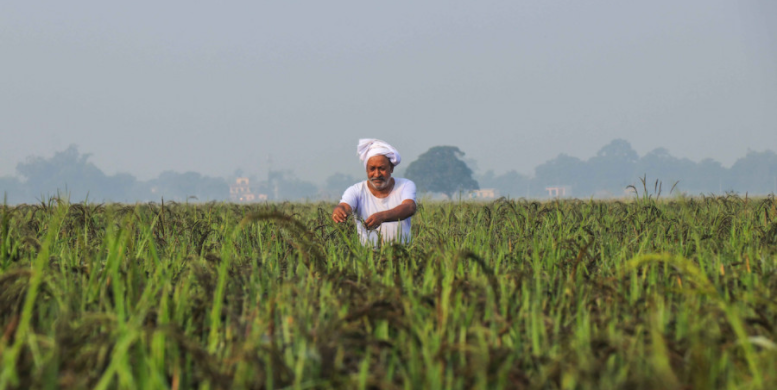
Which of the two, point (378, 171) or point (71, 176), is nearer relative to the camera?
point (378, 171)

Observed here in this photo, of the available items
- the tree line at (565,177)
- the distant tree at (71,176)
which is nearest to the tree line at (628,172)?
the tree line at (565,177)

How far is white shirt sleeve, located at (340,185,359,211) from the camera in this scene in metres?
5.88

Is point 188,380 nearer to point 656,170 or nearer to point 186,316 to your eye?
point 186,316

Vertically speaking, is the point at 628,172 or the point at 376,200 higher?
the point at 628,172

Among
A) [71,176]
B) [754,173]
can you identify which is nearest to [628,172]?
[754,173]

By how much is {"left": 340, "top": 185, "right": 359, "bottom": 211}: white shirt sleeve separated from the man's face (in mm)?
207

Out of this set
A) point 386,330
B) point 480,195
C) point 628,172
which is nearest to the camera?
point 386,330

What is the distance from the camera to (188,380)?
1.54 metres

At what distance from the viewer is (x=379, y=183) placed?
235 inches

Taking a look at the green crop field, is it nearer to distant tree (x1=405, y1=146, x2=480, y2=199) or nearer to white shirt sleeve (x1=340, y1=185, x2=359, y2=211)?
white shirt sleeve (x1=340, y1=185, x2=359, y2=211)

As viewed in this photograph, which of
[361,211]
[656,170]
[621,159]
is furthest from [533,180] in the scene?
[361,211]

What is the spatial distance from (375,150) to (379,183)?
36 cm

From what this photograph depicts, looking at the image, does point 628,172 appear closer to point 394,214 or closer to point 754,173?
point 754,173

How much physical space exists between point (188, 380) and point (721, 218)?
5220 millimetres
